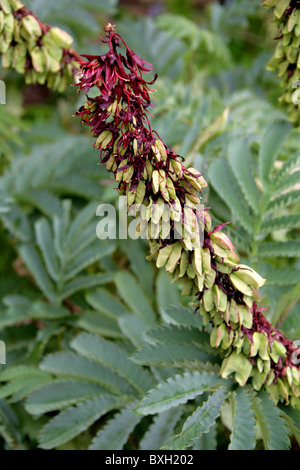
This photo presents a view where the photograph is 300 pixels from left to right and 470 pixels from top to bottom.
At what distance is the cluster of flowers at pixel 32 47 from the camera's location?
91cm

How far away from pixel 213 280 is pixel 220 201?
55 cm

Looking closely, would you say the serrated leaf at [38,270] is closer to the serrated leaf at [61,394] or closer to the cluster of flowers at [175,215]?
the serrated leaf at [61,394]

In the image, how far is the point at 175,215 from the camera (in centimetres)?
66

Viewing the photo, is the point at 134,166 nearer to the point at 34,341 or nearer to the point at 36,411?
the point at 36,411

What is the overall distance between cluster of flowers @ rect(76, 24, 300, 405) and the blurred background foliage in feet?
0.51

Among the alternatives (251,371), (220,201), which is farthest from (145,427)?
(220,201)

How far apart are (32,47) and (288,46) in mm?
472

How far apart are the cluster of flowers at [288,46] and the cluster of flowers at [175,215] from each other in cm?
32

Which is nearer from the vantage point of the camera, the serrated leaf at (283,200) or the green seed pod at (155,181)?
the green seed pod at (155,181)

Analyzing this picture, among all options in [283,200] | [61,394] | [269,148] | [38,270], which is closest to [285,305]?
[283,200]

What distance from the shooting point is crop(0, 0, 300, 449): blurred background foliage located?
1103 millimetres

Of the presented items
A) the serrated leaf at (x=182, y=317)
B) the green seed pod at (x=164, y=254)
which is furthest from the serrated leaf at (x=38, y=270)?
the green seed pod at (x=164, y=254)

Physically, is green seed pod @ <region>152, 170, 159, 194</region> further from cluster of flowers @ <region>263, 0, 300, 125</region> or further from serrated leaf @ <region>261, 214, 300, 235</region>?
serrated leaf @ <region>261, 214, 300, 235</region>

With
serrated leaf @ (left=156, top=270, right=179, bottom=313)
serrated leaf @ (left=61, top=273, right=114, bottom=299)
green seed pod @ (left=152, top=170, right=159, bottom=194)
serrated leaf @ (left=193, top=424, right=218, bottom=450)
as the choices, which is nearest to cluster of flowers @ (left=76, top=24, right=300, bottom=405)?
green seed pod @ (left=152, top=170, right=159, bottom=194)
